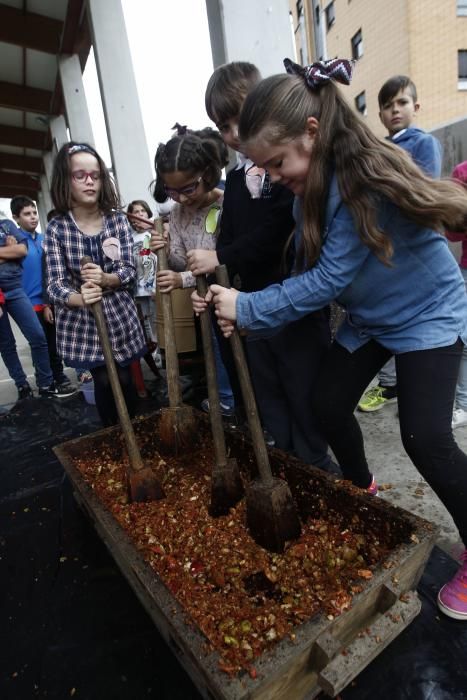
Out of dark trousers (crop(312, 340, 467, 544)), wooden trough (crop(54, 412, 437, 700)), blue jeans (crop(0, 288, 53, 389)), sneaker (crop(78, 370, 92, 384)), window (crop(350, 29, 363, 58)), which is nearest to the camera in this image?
wooden trough (crop(54, 412, 437, 700))

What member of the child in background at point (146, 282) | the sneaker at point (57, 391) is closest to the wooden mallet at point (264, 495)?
the child in background at point (146, 282)

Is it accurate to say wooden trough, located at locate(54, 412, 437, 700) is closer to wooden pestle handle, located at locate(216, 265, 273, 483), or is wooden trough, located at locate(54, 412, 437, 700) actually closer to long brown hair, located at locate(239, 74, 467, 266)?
wooden pestle handle, located at locate(216, 265, 273, 483)

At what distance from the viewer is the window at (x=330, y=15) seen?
1777 cm

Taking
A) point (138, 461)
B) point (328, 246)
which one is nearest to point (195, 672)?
point (138, 461)

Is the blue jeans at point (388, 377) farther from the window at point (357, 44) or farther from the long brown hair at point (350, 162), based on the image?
the window at point (357, 44)

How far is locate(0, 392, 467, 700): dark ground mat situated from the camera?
117 centimetres

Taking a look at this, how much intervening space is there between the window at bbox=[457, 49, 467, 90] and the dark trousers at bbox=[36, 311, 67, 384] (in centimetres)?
1741

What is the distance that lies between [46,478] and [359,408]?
2039mm

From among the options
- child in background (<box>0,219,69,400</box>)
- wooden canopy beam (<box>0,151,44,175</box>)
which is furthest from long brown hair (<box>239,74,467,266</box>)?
wooden canopy beam (<box>0,151,44,175</box>)

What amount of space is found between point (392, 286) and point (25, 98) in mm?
10441

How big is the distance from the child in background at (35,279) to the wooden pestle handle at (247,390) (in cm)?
325

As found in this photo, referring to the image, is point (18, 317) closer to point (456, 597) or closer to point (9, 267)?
point (9, 267)

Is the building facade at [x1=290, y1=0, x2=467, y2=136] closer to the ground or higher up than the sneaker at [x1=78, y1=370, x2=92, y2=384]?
higher up

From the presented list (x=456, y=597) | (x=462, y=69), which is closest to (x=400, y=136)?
(x=456, y=597)
